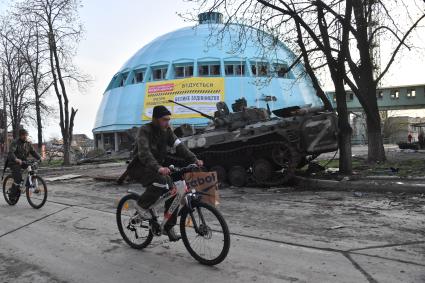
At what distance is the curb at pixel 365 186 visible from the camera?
10961 mm

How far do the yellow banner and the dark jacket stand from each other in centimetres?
3970

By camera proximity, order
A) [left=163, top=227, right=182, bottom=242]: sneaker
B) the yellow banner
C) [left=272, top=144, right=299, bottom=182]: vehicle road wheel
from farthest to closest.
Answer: the yellow banner < [left=272, top=144, right=299, bottom=182]: vehicle road wheel < [left=163, top=227, right=182, bottom=242]: sneaker

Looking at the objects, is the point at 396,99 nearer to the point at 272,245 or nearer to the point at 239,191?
the point at 239,191

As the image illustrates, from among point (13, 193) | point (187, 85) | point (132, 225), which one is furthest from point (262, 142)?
point (187, 85)

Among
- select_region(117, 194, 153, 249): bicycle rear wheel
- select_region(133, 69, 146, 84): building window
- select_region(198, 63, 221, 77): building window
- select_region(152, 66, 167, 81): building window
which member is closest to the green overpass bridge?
select_region(198, 63, 221, 77): building window

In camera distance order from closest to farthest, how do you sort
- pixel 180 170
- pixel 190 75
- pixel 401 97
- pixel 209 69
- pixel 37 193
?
pixel 180 170 → pixel 37 193 → pixel 190 75 → pixel 209 69 → pixel 401 97

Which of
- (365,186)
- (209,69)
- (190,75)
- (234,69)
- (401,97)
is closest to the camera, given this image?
(365,186)

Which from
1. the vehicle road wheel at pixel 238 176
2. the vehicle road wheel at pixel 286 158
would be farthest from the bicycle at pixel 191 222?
the vehicle road wheel at pixel 238 176

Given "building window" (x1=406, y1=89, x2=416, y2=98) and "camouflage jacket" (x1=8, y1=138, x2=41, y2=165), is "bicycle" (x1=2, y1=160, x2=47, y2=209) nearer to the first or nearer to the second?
"camouflage jacket" (x1=8, y1=138, x2=41, y2=165)

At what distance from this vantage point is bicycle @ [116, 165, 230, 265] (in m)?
5.48

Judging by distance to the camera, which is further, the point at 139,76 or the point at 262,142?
the point at 139,76

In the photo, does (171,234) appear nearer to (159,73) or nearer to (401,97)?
(159,73)

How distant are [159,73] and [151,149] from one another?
45.4 m

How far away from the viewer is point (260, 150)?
13922 millimetres
